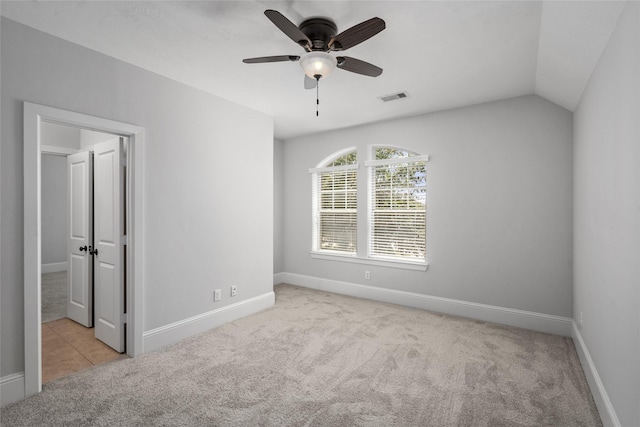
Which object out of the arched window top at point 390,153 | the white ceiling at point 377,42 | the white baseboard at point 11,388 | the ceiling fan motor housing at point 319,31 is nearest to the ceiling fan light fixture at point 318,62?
the ceiling fan motor housing at point 319,31

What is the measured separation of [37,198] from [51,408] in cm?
150

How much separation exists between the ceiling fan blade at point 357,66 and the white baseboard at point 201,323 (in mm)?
2963

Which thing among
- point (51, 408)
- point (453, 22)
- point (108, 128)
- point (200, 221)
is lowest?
point (51, 408)

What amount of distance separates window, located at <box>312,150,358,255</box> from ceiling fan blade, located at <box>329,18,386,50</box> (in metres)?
2.96

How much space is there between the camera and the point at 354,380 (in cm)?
256

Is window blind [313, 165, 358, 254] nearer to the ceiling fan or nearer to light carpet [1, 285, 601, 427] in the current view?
light carpet [1, 285, 601, 427]

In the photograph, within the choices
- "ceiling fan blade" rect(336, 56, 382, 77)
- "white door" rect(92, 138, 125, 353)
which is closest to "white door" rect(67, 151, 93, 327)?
"white door" rect(92, 138, 125, 353)

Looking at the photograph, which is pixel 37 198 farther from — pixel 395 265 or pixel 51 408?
pixel 395 265

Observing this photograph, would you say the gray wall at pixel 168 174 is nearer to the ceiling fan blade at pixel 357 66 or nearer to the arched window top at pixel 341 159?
the arched window top at pixel 341 159

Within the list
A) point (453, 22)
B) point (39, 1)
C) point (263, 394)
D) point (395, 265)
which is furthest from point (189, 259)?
point (453, 22)

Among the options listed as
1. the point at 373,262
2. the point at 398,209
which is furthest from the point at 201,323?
the point at 398,209

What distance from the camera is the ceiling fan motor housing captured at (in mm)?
2199

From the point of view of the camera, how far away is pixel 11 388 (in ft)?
7.36

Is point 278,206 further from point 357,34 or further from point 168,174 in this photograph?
point 357,34
